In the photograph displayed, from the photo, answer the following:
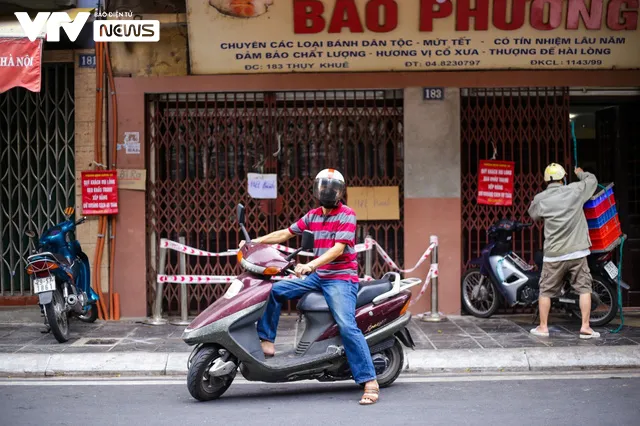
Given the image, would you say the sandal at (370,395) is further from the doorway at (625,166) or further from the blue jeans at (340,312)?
the doorway at (625,166)

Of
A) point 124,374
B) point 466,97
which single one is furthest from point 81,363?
point 466,97

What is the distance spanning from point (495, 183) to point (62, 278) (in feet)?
17.4

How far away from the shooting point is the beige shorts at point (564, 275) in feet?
28.4

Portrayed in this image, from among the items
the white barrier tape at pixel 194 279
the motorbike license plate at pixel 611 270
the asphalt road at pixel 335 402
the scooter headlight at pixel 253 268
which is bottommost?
the asphalt road at pixel 335 402

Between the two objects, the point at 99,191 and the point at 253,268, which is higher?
the point at 99,191

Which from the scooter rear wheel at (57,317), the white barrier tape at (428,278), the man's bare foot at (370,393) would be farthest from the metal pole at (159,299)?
the man's bare foot at (370,393)

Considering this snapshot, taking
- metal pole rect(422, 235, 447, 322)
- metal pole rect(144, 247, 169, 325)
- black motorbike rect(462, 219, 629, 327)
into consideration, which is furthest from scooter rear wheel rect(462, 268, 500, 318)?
metal pole rect(144, 247, 169, 325)

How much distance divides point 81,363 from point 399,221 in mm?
4429

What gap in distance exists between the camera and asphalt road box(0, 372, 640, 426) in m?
5.80

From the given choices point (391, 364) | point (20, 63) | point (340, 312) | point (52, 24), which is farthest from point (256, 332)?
point (52, 24)

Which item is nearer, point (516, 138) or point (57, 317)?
point (57, 317)

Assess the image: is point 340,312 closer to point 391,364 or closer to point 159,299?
point 391,364

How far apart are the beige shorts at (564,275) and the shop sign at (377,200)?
2.17 m

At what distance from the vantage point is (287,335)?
29.9 ft
